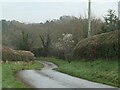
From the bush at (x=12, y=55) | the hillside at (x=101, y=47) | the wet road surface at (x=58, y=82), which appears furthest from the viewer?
the bush at (x=12, y=55)

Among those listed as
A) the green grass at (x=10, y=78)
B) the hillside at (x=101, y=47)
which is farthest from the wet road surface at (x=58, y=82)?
the hillside at (x=101, y=47)

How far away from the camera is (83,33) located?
223ft

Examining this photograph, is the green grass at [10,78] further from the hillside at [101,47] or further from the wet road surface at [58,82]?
the hillside at [101,47]

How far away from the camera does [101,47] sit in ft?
104

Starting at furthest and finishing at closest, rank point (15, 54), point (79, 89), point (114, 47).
A: point (15, 54) → point (114, 47) → point (79, 89)

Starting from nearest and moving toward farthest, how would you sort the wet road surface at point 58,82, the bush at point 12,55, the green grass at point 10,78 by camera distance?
the green grass at point 10,78
the wet road surface at point 58,82
the bush at point 12,55

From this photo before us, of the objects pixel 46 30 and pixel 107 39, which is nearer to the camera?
pixel 107 39

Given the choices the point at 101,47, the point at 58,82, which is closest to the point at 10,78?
the point at 58,82

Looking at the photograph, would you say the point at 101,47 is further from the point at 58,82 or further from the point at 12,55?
the point at 12,55

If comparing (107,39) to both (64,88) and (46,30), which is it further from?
(46,30)

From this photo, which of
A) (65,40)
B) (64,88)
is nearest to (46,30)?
(65,40)

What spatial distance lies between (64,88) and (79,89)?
2.69 ft

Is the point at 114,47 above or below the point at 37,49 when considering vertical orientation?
above

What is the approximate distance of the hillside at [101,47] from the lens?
92.7ft
